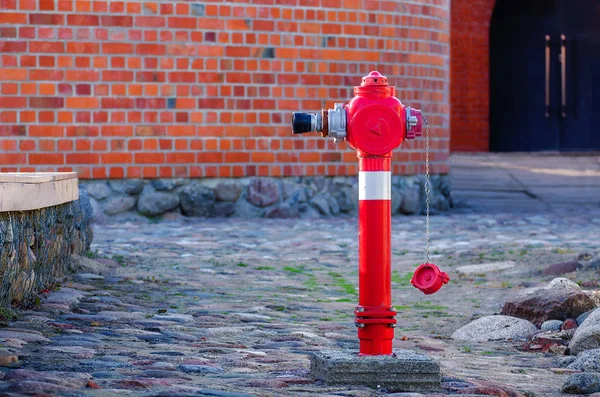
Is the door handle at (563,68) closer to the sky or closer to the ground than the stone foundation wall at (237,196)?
closer to the sky

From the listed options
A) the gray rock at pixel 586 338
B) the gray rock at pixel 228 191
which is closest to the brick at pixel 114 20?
the gray rock at pixel 228 191

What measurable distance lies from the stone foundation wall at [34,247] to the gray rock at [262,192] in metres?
3.62

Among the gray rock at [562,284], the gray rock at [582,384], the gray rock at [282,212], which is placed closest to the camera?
the gray rock at [582,384]

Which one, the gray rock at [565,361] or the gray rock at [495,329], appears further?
the gray rock at [495,329]

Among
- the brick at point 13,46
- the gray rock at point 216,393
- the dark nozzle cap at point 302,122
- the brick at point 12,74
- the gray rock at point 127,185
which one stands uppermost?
the brick at point 13,46

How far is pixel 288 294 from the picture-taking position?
6.00 m

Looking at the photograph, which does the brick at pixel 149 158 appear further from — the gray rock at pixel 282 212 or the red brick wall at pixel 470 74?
the red brick wall at pixel 470 74

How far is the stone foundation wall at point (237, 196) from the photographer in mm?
9594

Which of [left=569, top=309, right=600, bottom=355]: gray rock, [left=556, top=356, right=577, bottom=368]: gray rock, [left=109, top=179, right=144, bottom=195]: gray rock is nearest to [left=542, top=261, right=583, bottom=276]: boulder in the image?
[left=569, top=309, right=600, bottom=355]: gray rock

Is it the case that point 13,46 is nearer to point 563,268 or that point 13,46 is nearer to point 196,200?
point 196,200

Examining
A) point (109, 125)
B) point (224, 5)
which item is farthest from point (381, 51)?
point (109, 125)

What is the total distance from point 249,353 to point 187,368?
475 millimetres

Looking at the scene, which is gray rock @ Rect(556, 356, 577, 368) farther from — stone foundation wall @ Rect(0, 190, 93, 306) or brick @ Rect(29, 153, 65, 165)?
brick @ Rect(29, 153, 65, 165)

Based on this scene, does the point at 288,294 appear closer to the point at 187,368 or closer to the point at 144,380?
the point at 187,368
